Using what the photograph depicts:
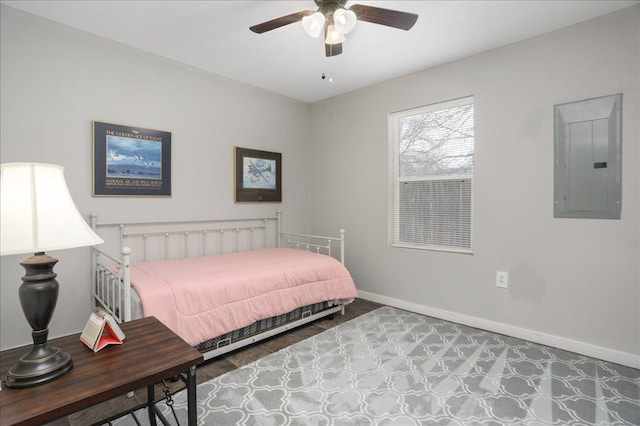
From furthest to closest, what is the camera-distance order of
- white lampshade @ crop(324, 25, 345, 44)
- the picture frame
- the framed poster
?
1. the picture frame
2. the framed poster
3. white lampshade @ crop(324, 25, 345, 44)

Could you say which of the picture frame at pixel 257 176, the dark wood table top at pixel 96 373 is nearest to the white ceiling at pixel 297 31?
the picture frame at pixel 257 176

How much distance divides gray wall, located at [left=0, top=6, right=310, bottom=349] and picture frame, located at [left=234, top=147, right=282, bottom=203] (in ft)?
0.29

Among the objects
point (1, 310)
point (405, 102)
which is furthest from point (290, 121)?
point (1, 310)

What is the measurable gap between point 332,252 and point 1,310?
9.62ft

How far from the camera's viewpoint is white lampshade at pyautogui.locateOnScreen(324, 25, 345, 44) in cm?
189

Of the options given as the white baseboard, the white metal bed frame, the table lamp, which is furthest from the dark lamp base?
the white baseboard

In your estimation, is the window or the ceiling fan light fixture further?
the window

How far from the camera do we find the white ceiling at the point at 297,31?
84.2 inches

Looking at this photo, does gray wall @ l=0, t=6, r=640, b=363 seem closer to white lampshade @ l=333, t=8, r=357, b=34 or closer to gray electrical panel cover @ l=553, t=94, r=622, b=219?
gray electrical panel cover @ l=553, t=94, r=622, b=219

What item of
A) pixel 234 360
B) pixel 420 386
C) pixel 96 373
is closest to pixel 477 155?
pixel 420 386

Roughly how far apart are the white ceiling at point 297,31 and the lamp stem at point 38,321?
188 cm

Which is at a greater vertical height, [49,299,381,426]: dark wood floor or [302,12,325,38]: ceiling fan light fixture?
[302,12,325,38]: ceiling fan light fixture

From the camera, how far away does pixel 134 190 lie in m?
2.76

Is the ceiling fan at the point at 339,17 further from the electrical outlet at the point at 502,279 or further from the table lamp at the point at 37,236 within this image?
the electrical outlet at the point at 502,279
